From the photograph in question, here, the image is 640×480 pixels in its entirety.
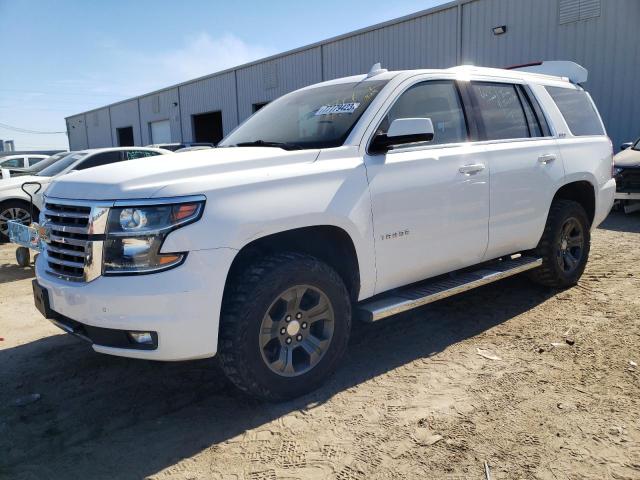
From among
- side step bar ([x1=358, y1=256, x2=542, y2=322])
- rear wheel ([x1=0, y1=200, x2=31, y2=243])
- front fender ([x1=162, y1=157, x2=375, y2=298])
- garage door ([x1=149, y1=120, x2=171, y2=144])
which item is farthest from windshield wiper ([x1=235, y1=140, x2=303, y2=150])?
garage door ([x1=149, y1=120, x2=171, y2=144])

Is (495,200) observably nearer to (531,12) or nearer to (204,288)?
(204,288)

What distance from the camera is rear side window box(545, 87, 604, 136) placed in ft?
16.5

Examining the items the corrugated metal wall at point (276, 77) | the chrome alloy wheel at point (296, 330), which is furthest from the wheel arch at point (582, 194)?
the corrugated metal wall at point (276, 77)

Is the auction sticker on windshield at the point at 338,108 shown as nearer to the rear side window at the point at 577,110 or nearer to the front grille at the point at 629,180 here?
the rear side window at the point at 577,110

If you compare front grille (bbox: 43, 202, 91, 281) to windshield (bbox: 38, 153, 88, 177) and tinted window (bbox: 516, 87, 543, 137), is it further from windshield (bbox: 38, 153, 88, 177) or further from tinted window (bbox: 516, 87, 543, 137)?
windshield (bbox: 38, 153, 88, 177)

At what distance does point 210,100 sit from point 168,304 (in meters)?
26.3

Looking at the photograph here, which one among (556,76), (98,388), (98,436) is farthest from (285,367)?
(556,76)

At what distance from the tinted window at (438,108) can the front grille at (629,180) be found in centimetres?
736

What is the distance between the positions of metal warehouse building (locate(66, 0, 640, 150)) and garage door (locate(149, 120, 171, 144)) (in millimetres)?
8040

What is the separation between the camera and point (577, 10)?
12680 millimetres

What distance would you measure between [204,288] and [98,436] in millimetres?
1023

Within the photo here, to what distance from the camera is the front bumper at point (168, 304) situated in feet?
8.62

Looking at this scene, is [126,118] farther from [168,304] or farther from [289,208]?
[168,304]

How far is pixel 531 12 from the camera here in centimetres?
1352
